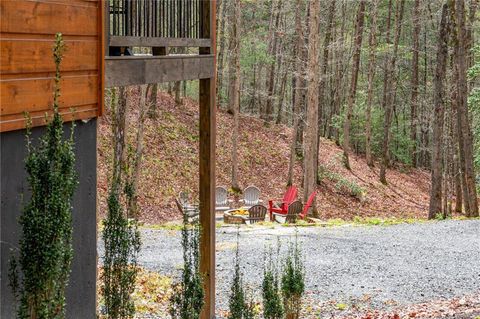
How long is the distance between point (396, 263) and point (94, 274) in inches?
352

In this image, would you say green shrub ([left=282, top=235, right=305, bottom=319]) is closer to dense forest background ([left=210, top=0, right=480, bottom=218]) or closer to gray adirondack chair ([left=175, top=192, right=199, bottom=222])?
gray adirondack chair ([left=175, top=192, right=199, bottom=222])

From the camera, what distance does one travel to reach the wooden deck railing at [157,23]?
5488 millimetres

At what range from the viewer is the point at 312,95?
1900cm

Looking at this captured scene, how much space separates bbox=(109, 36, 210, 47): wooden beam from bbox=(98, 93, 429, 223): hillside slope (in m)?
11.9

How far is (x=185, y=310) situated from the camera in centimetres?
599

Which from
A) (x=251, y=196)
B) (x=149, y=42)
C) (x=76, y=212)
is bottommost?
(x=251, y=196)

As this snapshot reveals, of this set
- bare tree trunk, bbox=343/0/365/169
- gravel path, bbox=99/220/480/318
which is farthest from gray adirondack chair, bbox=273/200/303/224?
bare tree trunk, bbox=343/0/365/169

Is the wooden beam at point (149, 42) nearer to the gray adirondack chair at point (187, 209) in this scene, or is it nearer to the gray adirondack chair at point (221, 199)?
the gray adirondack chair at point (187, 209)

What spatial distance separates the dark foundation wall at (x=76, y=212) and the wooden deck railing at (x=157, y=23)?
94 cm

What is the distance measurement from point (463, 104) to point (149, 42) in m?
16.1

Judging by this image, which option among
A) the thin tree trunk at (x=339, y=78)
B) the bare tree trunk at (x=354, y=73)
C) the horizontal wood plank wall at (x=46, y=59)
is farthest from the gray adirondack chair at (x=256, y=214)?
the thin tree trunk at (x=339, y=78)

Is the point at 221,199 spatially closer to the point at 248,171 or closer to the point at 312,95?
the point at 312,95

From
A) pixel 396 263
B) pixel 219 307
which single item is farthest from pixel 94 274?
pixel 396 263

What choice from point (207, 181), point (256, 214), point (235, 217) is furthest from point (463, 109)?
point (207, 181)
